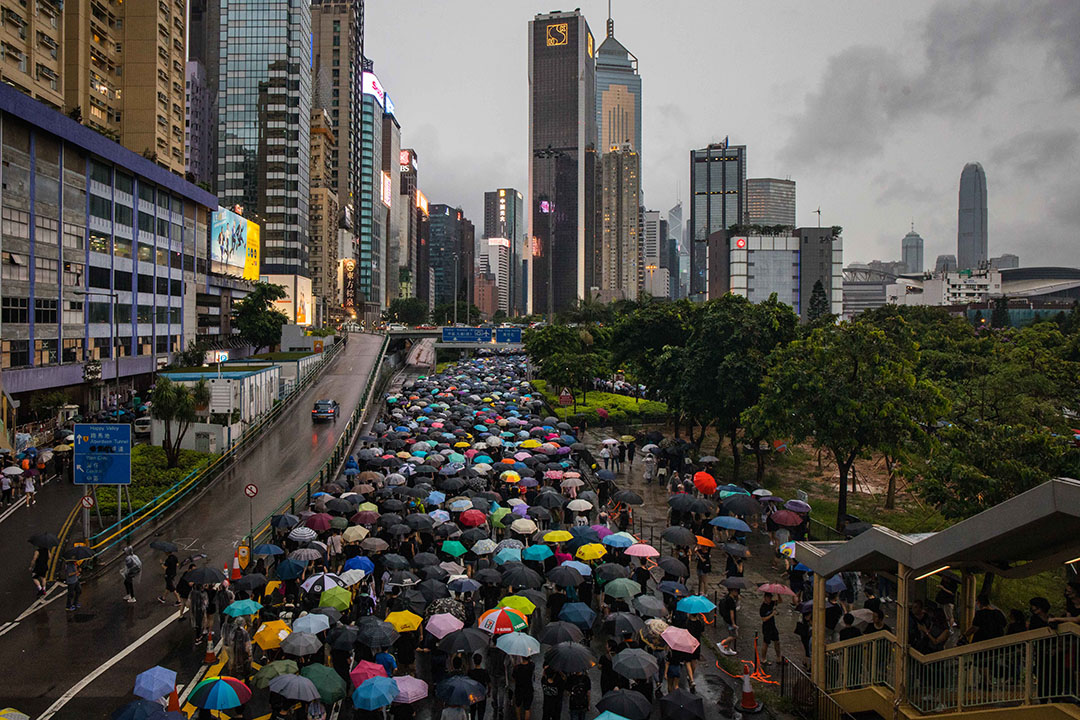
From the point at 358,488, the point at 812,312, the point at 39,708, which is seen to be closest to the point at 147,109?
the point at 358,488

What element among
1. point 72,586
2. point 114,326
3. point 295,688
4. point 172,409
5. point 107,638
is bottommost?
point 107,638

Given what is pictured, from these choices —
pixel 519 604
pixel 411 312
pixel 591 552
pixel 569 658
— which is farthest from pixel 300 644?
pixel 411 312

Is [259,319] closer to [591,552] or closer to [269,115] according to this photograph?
[269,115]

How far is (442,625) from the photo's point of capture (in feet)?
43.2

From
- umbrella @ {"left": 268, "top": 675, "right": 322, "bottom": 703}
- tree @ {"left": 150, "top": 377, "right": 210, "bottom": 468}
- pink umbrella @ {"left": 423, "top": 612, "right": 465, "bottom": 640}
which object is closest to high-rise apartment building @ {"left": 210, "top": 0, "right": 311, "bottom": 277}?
tree @ {"left": 150, "top": 377, "right": 210, "bottom": 468}

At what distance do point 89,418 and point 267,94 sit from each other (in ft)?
277

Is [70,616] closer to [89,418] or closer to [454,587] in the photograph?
[454,587]

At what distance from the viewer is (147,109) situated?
6819 cm

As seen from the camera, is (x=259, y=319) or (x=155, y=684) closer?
(x=155, y=684)

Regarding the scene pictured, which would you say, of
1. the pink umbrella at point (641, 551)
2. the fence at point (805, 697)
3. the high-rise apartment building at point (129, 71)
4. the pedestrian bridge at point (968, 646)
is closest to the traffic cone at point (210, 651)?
the pink umbrella at point (641, 551)

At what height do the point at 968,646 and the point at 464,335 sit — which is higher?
the point at 464,335

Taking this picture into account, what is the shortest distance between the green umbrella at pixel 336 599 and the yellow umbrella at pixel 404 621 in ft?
4.79

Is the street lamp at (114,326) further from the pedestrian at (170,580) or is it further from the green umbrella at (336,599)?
the green umbrella at (336,599)

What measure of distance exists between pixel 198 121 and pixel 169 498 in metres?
148
